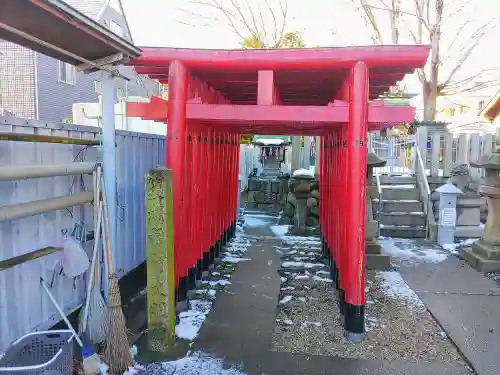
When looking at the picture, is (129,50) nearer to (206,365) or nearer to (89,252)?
(89,252)

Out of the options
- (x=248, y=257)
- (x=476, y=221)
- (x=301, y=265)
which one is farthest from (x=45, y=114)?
(x=476, y=221)

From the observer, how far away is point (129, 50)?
3518mm

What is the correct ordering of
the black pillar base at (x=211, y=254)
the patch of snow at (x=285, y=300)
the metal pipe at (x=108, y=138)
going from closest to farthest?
the metal pipe at (x=108, y=138) → the patch of snow at (x=285, y=300) → the black pillar base at (x=211, y=254)

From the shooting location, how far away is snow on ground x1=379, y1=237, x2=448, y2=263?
23.7 ft

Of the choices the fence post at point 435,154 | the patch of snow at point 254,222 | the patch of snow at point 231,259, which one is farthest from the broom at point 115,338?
the fence post at point 435,154

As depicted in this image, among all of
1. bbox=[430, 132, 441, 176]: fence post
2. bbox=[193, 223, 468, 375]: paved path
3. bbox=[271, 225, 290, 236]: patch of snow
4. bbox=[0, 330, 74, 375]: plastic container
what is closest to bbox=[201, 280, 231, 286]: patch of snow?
bbox=[193, 223, 468, 375]: paved path

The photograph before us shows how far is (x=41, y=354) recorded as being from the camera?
2.89 m

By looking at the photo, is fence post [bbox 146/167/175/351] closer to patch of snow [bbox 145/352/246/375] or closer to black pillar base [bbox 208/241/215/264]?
patch of snow [bbox 145/352/246/375]

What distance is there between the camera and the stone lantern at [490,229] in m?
6.47

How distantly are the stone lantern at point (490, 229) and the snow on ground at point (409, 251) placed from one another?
59 centimetres

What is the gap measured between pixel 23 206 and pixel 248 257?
472cm

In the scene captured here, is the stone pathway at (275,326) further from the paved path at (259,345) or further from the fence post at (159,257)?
the fence post at (159,257)

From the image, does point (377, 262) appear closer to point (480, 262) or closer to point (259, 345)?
point (480, 262)

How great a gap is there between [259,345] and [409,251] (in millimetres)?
4818
